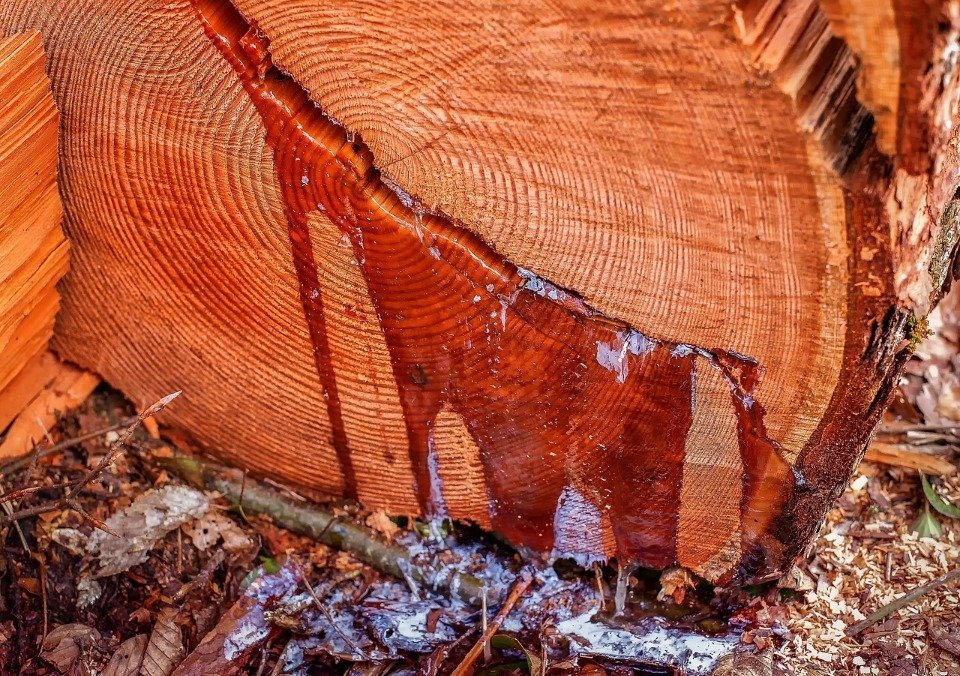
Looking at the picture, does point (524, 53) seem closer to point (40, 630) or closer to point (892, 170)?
point (892, 170)

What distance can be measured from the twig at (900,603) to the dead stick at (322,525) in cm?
87

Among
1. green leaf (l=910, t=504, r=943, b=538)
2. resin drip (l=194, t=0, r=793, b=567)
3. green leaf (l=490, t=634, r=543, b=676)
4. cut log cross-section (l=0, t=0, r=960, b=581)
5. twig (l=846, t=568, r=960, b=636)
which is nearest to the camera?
cut log cross-section (l=0, t=0, r=960, b=581)

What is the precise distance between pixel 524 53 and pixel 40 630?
1623 mm

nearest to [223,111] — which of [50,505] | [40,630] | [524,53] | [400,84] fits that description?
[400,84]

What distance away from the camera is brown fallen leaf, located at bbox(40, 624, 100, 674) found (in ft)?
6.22

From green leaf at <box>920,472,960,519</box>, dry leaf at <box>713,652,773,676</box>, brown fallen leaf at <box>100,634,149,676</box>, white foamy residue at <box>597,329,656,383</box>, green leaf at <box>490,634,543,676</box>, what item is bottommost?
green leaf at <box>920,472,960,519</box>

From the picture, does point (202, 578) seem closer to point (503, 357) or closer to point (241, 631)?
point (241, 631)

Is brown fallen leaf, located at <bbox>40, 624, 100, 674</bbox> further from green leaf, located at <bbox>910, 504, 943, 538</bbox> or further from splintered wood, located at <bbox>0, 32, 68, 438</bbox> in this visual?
green leaf, located at <bbox>910, 504, 943, 538</bbox>

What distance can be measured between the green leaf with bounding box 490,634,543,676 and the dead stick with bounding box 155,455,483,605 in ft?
0.42

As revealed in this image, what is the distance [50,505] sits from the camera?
1841 mm

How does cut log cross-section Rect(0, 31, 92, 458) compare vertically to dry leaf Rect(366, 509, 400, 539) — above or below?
above

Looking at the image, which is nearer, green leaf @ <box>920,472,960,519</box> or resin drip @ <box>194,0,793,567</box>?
resin drip @ <box>194,0,793,567</box>

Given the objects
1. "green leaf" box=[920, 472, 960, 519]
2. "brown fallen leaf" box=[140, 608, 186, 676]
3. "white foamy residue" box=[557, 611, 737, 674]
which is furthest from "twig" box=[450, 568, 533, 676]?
"green leaf" box=[920, 472, 960, 519]

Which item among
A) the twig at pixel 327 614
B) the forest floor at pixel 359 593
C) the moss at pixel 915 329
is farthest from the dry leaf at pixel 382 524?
the moss at pixel 915 329
